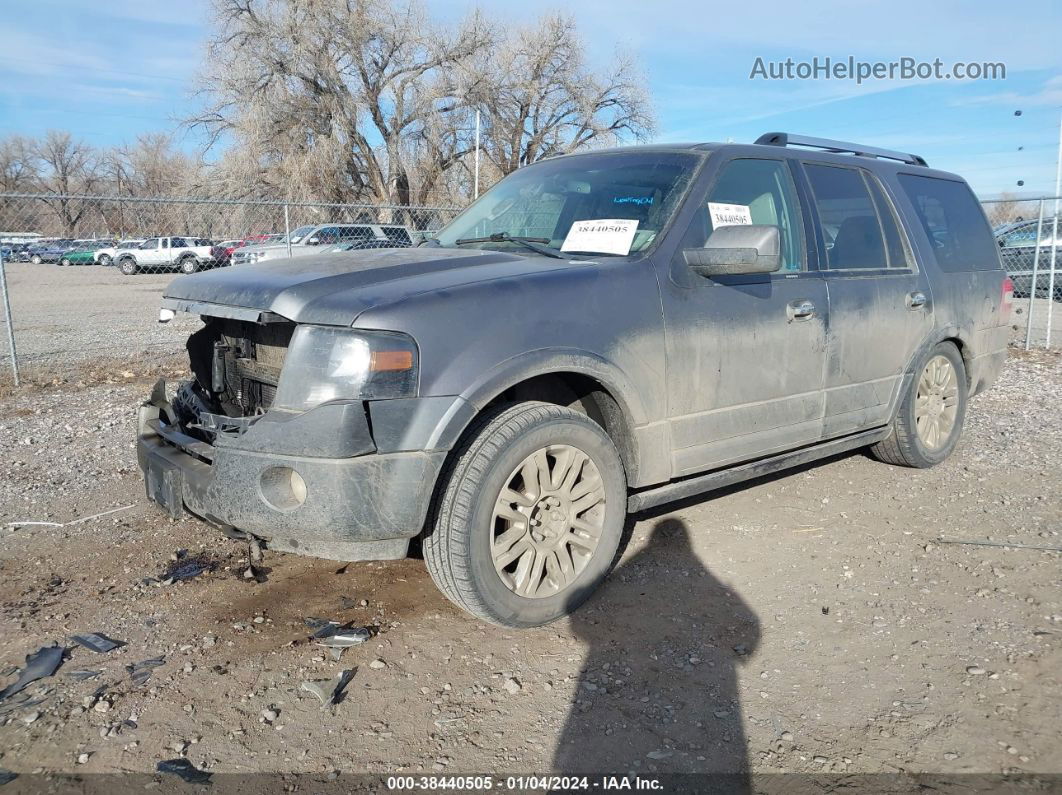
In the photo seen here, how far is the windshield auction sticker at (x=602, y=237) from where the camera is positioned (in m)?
3.56

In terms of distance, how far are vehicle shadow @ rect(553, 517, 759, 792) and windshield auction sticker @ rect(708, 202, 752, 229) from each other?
5.33 ft

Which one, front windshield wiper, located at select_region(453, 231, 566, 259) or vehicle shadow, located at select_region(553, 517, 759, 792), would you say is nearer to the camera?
vehicle shadow, located at select_region(553, 517, 759, 792)

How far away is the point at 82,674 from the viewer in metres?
2.84

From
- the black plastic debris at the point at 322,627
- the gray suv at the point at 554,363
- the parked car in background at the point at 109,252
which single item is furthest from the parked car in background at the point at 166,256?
the black plastic debris at the point at 322,627

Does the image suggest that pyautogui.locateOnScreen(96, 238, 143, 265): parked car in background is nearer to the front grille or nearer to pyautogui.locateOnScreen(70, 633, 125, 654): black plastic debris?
the front grille

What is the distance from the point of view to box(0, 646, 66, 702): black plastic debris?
9.02 feet

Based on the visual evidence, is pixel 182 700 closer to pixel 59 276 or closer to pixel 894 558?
pixel 894 558

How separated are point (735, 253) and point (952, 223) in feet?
8.58

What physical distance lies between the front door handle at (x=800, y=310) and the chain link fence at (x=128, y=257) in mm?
2247

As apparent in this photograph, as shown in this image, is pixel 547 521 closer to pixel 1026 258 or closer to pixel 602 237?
pixel 602 237

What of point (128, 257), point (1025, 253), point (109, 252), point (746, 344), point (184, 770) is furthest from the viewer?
point (109, 252)

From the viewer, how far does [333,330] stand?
9.23 ft

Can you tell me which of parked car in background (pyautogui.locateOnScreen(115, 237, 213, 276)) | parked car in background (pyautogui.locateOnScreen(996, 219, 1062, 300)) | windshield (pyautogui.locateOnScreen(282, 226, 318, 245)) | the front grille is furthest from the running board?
parked car in background (pyautogui.locateOnScreen(115, 237, 213, 276))

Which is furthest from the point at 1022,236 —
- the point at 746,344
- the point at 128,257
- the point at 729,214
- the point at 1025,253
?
the point at 128,257
